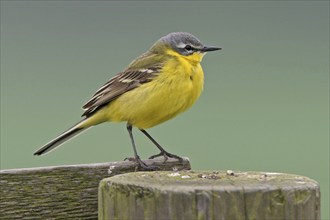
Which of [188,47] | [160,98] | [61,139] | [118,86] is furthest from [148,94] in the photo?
[61,139]

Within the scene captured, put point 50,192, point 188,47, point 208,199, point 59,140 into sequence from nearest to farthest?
point 208,199
point 50,192
point 59,140
point 188,47

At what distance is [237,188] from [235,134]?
12.1 metres

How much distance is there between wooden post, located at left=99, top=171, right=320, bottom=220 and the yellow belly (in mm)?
3656

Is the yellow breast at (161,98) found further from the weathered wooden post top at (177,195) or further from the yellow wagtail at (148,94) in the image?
the weathered wooden post top at (177,195)

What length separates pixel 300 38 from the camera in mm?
24547

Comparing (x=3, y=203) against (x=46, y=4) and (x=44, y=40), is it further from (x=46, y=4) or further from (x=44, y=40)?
(x=46, y=4)

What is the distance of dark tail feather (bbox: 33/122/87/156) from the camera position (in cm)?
619

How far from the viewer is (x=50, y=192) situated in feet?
13.2

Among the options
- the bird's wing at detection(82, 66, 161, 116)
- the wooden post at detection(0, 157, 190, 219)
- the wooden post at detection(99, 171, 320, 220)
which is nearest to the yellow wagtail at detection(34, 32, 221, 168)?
the bird's wing at detection(82, 66, 161, 116)

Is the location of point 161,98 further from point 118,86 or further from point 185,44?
point 185,44

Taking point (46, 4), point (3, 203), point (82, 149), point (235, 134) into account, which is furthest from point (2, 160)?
point (46, 4)

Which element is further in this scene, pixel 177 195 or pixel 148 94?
pixel 148 94

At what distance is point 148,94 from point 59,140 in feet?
3.34

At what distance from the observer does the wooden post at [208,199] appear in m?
3.30
